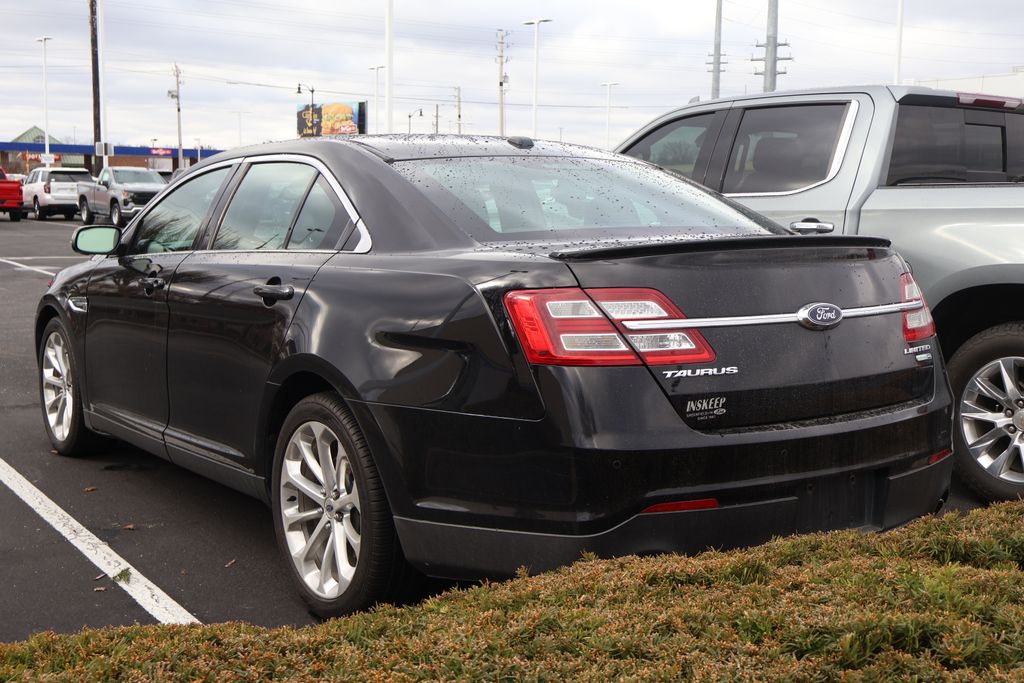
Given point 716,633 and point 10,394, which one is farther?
point 10,394

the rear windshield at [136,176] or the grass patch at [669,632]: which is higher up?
the rear windshield at [136,176]

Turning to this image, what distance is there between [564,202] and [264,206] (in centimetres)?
135

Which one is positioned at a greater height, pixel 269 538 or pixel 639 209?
pixel 639 209

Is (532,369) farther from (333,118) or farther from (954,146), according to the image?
(333,118)

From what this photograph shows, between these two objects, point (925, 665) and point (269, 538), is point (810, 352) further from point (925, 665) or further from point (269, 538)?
point (269, 538)

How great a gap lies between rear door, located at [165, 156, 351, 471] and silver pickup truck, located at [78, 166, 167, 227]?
1207 inches

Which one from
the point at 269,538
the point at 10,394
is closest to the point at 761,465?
the point at 269,538

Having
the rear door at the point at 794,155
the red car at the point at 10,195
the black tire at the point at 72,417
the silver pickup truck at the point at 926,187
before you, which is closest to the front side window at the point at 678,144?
the silver pickup truck at the point at 926,187

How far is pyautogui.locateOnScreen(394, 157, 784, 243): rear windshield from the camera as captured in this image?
3936mm

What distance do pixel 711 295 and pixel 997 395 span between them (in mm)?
2662

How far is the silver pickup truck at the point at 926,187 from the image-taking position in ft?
17.5

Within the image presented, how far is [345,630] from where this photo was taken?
3021 mm

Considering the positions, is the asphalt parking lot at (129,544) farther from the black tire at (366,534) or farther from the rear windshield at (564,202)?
the rear windshield at (564,202)

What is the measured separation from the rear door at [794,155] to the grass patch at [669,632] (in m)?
3.07
